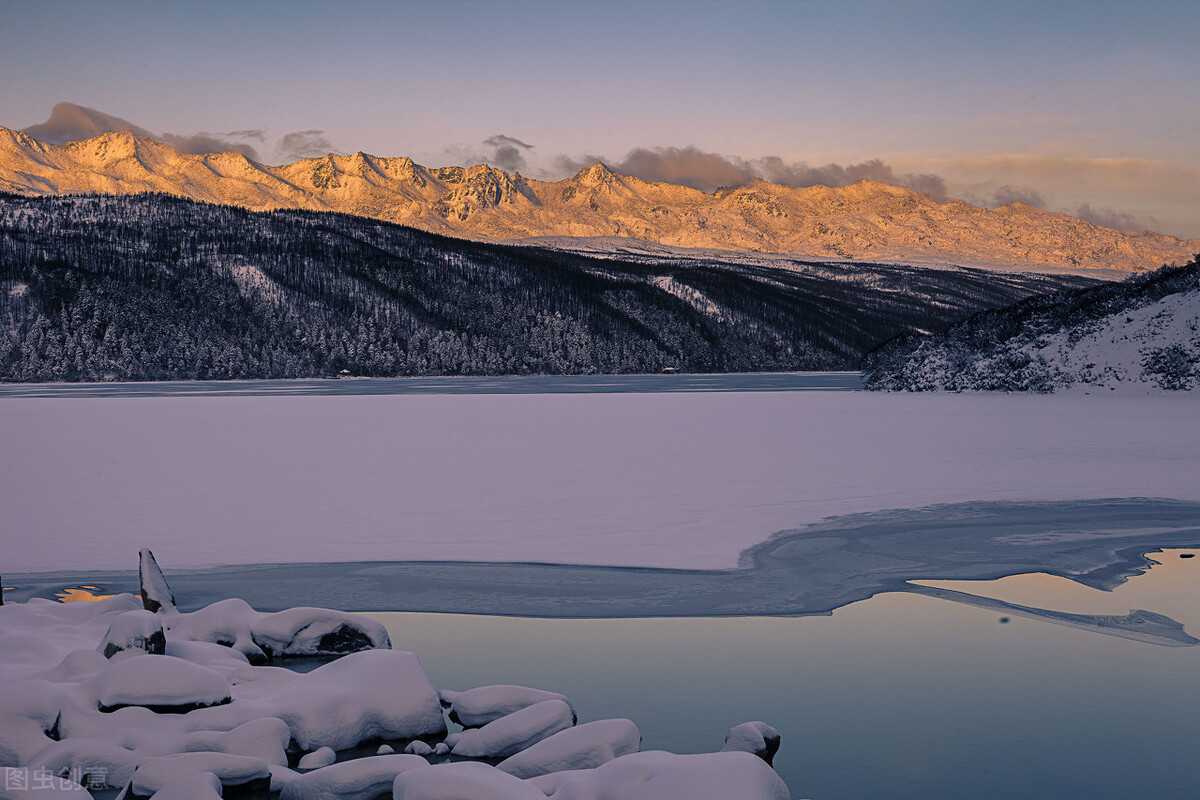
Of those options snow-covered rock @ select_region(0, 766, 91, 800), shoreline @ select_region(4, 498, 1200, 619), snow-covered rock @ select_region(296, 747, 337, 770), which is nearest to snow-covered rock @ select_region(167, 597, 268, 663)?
shoreline @ select_region(4, 498, 1200, 619)

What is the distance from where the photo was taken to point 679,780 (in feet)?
20.0

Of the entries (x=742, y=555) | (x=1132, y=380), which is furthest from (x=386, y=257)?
(x=742, y=555)

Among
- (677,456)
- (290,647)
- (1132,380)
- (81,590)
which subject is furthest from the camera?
(1132,380)

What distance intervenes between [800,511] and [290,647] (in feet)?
32.8

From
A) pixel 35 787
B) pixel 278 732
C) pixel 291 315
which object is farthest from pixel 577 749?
pixel 291 315

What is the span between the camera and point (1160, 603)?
1130 cm

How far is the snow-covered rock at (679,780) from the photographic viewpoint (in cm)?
598

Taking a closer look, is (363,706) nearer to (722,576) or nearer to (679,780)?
(679,780)

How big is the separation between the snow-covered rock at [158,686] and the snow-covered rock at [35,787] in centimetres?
104

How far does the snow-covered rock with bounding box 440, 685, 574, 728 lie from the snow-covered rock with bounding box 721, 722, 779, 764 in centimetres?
144

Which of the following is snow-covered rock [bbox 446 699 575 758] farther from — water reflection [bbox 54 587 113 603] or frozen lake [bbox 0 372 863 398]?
frozen lake [bbox 0 372 863 398]

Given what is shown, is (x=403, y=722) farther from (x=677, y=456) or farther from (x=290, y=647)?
(x=677, y=456)

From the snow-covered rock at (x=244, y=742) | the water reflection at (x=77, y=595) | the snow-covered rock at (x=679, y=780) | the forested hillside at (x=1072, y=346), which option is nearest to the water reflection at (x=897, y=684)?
the snow-covered rock at (x=679, y=780)

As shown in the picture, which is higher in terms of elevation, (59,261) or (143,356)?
(59,261)
